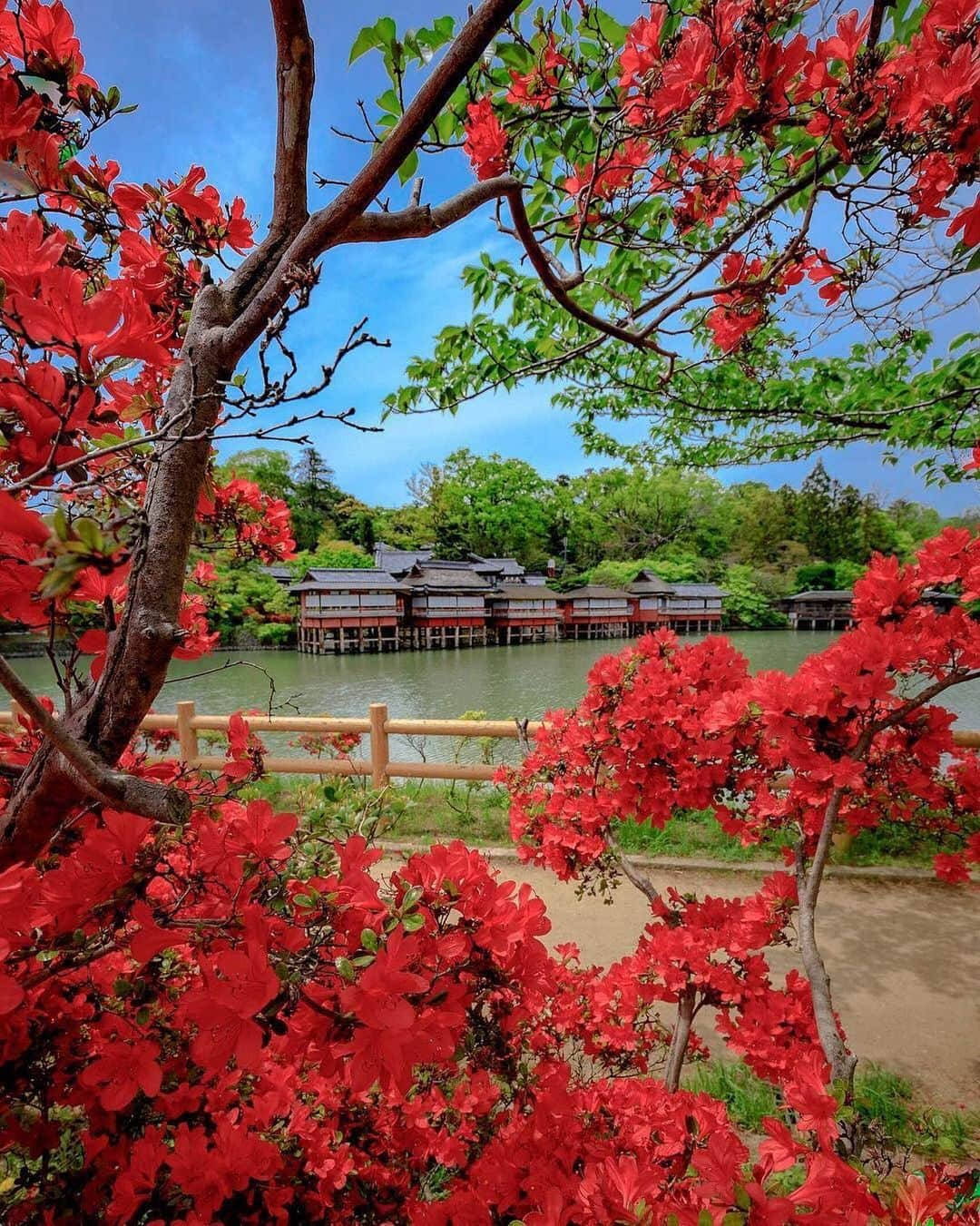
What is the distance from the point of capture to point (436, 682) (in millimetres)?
14859

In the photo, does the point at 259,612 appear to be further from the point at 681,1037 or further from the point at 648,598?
the point at 681,1037

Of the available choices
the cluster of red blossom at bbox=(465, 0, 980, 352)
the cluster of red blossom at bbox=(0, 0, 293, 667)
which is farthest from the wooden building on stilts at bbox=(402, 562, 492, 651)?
the cluster of red blossom at bbox=(0, 0, 293, 667)

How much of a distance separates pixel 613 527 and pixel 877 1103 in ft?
78.6

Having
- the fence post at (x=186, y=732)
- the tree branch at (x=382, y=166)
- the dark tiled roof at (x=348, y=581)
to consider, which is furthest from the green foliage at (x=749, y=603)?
the tree branch at (x=382, y=166)

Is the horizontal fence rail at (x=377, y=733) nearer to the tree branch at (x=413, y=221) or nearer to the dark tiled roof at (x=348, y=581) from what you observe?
the tree branch at (x=413, y=221)

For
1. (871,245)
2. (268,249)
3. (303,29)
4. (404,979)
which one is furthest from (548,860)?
(871,245)

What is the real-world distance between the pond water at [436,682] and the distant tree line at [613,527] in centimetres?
236

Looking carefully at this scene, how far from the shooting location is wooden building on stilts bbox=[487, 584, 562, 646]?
2462 cm

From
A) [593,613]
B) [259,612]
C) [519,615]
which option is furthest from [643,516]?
[259,612]

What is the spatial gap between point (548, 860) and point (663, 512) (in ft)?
77.5

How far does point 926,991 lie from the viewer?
2500mm

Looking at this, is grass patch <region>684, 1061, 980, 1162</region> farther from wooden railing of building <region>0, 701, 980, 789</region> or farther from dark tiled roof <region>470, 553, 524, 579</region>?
dark tiled roof <region>470, 553, 524, 579</region>

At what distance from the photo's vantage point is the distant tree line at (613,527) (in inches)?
798

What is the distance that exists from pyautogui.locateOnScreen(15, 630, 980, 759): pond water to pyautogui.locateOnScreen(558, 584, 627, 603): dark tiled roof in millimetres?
1773
